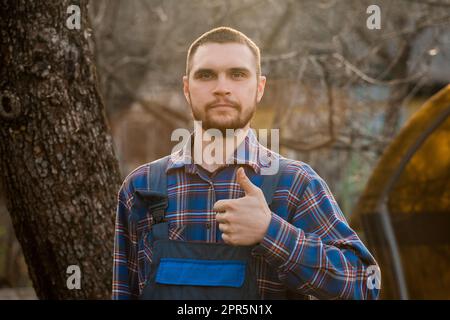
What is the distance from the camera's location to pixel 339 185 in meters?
10.7

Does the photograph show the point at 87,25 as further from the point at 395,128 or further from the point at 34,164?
the point at 395,128

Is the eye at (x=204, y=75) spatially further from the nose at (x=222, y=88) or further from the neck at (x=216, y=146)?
the neck at (x=216, y=146)

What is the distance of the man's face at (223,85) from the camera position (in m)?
2.19

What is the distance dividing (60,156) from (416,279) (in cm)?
432

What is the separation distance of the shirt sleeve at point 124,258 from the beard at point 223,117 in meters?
0.39

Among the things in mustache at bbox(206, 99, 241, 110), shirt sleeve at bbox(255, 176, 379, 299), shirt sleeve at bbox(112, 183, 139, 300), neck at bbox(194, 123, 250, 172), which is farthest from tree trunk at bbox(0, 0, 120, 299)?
shirt sleeve at bbox(255, 176, 379, 299)

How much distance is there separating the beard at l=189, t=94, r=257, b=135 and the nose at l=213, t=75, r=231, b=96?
32mm

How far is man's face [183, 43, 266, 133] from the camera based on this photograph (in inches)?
86.1

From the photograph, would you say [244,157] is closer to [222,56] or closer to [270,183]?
[270,183]

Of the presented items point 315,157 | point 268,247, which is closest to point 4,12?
point 268,247

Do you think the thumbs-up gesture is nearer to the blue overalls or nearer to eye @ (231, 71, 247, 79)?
the blue overalls

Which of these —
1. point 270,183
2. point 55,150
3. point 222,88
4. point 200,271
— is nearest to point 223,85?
point 222,88

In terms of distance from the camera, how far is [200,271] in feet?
6.84

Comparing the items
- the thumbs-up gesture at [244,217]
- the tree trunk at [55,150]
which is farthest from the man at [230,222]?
the tree trunk at [55,150]
